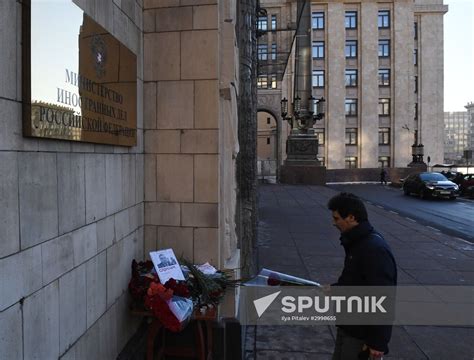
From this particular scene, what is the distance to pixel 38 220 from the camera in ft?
7.81

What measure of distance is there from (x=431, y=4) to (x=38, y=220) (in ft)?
197

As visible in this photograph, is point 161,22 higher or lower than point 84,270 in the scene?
higher

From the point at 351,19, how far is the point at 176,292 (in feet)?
172

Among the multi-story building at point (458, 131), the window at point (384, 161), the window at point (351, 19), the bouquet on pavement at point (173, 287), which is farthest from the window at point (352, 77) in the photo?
the multi-story building at point (458, 131)

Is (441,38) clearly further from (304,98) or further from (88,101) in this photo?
(88,101)

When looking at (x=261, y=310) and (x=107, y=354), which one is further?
(x=261, y=310)

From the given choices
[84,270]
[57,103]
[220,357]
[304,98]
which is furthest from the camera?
[304,98]

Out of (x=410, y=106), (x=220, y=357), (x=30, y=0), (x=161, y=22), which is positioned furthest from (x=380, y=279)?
(x=410, y=106)

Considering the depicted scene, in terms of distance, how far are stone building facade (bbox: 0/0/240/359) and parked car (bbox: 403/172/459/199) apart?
20.6 metres

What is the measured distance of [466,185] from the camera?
24.4m

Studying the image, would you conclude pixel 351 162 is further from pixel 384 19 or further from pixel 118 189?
pixel 118 189

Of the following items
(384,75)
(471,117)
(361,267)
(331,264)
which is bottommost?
(331,264)

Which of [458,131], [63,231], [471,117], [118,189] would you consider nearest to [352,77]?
[118,189]

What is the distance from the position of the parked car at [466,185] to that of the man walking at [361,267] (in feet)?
78.1
